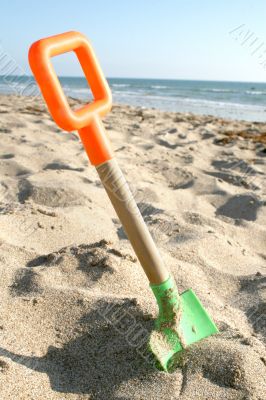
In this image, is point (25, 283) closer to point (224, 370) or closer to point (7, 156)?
point (224, 370)

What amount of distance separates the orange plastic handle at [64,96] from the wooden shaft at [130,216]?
4 cm

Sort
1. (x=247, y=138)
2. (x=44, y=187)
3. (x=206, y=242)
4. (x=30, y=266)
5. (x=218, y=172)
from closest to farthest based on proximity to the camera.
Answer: (x=30, y=266) < (x=206, y=242) < (x=44, y=187) < (x=218, y=172) < (x=247, y=138)

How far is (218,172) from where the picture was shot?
12.0 ft

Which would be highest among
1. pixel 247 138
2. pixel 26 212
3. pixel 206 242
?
pixel 26 212

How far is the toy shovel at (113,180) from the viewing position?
3.48 ft

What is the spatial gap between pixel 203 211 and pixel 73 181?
2.71 ft

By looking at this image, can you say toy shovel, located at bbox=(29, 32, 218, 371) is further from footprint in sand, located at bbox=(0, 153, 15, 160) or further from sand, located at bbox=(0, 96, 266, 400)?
footprint in sand, located at bbox=(0, 153, 15, 160)

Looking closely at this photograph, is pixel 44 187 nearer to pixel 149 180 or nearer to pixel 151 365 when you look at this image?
pixel 149 180

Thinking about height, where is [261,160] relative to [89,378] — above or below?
below

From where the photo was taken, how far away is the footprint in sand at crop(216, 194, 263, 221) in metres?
2.72

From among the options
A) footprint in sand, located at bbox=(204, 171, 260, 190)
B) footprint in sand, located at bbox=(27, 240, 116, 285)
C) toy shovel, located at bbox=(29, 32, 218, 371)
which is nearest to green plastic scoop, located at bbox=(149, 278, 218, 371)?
toy shovel, located at bbox=(29, 32, 218, 371)

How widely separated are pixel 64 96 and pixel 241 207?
1.97 m

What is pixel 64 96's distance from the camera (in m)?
1.07

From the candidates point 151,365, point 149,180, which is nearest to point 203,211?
point 149,180
